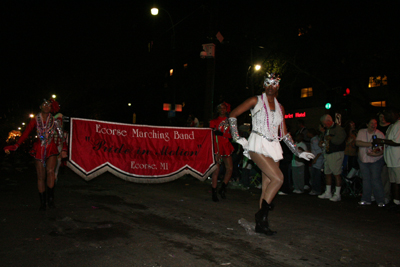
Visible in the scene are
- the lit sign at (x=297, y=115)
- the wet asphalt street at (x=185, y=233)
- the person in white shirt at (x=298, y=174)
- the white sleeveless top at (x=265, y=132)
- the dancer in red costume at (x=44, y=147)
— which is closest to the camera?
the wet asphalt street at (x=185, y=233)

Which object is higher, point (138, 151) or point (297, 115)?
point (297, 115)

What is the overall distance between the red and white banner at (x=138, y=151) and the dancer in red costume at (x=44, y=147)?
13.8 inches

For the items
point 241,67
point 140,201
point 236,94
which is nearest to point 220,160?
point 140,201

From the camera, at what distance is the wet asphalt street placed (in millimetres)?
3643

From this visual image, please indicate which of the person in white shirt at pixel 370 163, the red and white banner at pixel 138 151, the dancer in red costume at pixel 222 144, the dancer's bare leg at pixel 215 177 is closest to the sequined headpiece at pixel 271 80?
the dancer in red costume at pixel 222 144

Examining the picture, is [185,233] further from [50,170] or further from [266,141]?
[50,170]

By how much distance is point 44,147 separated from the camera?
6164mm

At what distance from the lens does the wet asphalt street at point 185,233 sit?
3.64 metres

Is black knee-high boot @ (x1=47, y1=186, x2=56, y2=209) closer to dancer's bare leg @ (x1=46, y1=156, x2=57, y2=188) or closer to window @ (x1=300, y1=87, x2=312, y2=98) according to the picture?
dancer's bare leg @ (x1=46, y1=156, x2=57, y2=188)

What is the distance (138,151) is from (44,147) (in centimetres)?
186

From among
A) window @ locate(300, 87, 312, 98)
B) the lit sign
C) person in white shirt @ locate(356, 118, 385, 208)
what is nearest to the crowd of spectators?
person in white shirt @ locate(356, 118, 385, 208)

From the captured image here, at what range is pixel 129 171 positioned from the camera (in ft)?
22.9

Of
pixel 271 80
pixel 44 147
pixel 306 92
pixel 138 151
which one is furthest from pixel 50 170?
pixel 306 92

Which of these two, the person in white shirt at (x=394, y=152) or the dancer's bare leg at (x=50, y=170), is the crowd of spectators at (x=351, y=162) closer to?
the person in white shirt at (x=394, y=152)
